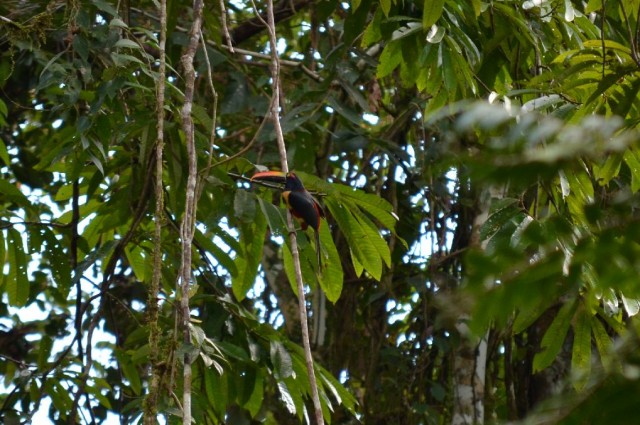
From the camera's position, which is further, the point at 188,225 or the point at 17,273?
the point at 17,273

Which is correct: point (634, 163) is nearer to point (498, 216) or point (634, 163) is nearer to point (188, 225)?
point (498, 216)

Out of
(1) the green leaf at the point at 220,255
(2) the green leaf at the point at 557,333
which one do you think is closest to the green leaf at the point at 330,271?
(1) the green leaf at the point at 220,255

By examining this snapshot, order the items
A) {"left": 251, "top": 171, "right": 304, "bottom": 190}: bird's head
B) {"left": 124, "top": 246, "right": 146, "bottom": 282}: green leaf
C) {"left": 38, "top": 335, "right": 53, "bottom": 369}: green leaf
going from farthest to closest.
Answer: {"left": 124, "top": 246, "right": 146, "bottom": 282}: green leaf < {"left": 38, "top": 335, "right": 53, "bottom": 369}: green leaf < {"left": 251, "top": 171, "right": 304, "bottom": 190}: bird's head

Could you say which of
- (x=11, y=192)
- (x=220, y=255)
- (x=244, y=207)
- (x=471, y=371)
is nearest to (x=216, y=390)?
(x=220, y=255)

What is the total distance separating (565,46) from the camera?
13.6ft

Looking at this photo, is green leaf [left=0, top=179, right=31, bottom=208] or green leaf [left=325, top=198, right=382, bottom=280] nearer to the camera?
green leaf [left=325, top=198, right=382, bottom=280]

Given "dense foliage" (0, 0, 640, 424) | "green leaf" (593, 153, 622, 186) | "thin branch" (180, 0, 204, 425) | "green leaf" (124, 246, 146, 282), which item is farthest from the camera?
"green leaf" (124, 246, 146, 282)

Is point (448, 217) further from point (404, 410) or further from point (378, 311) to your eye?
point (404, 410)

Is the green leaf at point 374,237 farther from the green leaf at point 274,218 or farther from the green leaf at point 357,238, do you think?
the green leaf at point 274,218

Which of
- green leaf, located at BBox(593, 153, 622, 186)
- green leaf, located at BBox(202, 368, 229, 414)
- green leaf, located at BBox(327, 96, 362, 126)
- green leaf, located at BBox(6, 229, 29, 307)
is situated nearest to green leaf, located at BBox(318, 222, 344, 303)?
green leaf, located at BBox(202, 368, 229, 414)

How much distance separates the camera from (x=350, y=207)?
3.52 metres

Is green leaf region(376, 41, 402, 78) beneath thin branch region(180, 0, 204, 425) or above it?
above

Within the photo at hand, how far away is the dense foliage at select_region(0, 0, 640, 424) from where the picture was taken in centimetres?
167

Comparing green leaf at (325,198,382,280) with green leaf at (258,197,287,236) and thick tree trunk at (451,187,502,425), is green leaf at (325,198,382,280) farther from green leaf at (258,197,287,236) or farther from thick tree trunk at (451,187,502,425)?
thick tree trunk at (451,187,502,425)
